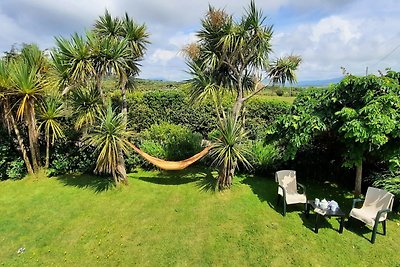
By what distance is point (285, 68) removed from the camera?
8.07 metres

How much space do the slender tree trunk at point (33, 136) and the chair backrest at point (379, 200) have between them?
906 cm

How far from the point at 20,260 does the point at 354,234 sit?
6690mm

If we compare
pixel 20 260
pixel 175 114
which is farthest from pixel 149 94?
pixel 20 260

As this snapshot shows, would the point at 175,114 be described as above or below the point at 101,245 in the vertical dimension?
above

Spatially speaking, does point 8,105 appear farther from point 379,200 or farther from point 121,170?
point 379,200

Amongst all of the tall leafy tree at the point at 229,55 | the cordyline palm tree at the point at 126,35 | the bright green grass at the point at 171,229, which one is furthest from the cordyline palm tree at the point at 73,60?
the bright green grass at the point at 171,229

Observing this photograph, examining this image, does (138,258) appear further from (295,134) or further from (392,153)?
(392,153)

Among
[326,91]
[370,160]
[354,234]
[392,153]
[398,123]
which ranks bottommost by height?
[354,234]

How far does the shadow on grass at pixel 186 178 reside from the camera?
26.9 feet

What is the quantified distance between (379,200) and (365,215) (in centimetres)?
51

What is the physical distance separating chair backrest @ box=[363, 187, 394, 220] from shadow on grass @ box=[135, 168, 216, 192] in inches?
152

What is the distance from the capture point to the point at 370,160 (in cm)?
757

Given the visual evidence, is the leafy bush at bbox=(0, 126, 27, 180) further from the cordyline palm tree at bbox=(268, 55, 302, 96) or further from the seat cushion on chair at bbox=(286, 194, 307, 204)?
the cordyline palm tree at bbox=(268, 55, 302, 96)

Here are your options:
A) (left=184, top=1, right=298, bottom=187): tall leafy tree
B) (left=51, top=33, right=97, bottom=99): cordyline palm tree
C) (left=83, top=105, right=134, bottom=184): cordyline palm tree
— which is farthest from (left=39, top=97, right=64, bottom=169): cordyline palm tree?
(left=184, top=1, right=298, bottom=187): tall leafy tree
